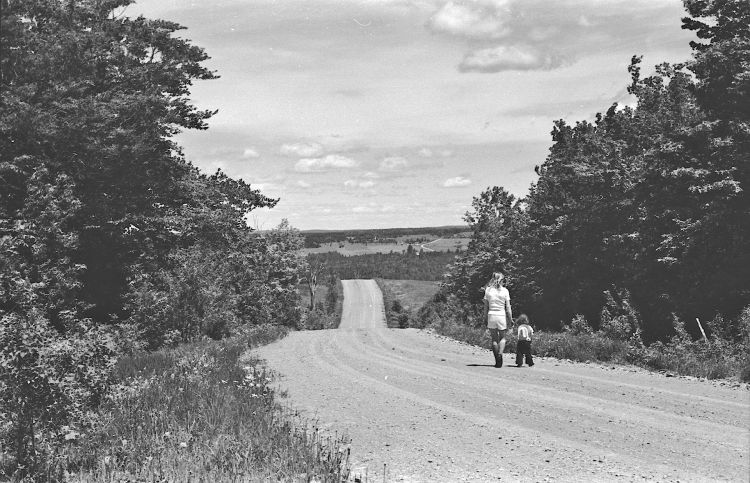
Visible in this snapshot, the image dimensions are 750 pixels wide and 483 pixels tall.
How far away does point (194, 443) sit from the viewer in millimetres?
6191

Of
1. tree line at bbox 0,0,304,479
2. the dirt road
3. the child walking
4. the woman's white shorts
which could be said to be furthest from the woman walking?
tree line at bbox 0,0,304,479

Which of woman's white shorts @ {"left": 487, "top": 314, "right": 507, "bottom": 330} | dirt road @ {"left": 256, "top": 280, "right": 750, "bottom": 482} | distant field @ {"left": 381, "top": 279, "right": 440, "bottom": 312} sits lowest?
distant field @ {"left": 381, "top": 279, "right": 440, "bottom": 312}

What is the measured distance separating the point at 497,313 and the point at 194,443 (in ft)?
26.3

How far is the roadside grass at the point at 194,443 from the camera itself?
18.0 feet

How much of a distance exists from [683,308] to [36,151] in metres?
25.2

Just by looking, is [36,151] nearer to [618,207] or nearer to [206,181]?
[206,181]

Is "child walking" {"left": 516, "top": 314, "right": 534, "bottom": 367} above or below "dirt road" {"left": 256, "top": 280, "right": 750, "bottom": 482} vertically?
above

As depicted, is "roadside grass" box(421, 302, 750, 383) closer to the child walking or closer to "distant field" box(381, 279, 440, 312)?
the child walking

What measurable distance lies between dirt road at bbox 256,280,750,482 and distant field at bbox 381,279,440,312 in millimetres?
91719

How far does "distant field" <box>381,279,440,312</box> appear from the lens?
11212cm

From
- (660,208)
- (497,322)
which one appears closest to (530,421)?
(497,322)

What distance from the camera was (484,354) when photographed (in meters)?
16.8

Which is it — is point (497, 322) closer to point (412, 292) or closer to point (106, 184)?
point (106, 184)

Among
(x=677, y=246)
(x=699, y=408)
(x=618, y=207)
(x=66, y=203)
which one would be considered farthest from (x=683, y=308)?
(x=66, y=203)
